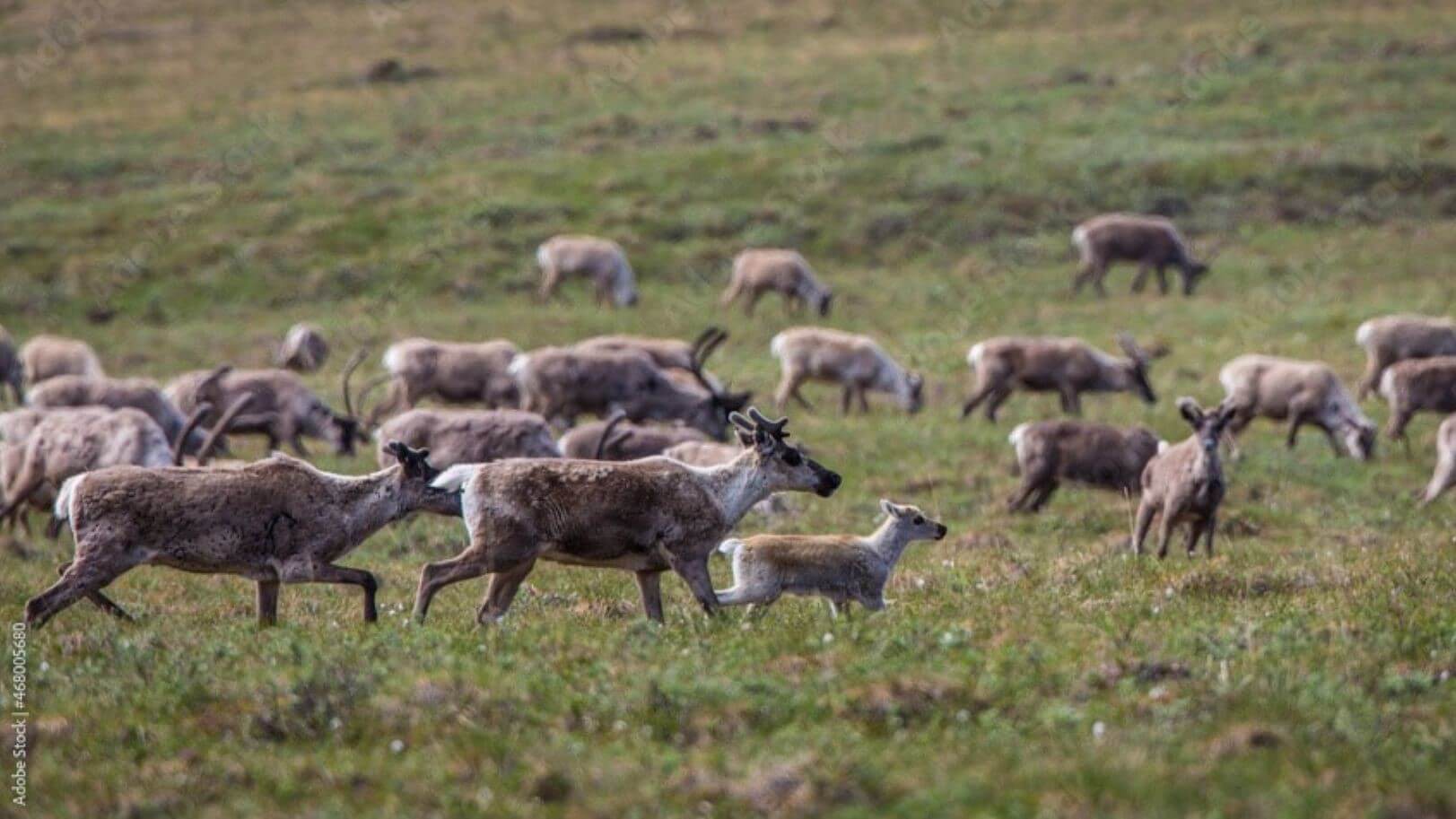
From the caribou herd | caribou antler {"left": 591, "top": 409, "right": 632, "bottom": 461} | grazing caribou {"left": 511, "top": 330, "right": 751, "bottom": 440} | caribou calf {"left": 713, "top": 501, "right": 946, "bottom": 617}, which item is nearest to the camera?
the caribou herd

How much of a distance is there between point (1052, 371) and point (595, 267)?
11000mm

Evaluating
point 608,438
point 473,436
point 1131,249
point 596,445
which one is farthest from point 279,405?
point 1131,249

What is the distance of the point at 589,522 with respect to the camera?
10.8 meters

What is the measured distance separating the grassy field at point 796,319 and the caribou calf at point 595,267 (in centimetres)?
67

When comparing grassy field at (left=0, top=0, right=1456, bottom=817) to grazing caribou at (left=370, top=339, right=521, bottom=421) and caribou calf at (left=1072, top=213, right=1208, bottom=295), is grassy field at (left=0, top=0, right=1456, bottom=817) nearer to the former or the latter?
caribou calf at (left=1072, top=213, right=1208, bottom=295)

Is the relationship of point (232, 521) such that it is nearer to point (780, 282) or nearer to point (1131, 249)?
point (780, 282)

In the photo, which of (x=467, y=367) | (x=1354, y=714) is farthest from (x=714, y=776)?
(x=467, y=367)

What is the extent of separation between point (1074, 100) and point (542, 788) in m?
40.2

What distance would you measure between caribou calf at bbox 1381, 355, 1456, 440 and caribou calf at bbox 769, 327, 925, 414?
6.51 m

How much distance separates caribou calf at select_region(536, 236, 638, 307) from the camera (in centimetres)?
3259

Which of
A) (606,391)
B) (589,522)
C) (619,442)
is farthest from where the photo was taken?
(606,391)

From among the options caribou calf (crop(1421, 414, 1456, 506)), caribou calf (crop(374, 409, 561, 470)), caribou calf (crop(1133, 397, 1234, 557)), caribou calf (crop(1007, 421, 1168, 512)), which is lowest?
caribou calf (crop(1421, 414, 1456, 506))

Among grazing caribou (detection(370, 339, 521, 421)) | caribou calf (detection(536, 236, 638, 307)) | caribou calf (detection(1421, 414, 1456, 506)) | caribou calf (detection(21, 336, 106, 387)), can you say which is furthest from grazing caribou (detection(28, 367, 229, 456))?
caribou calf (detection(1421, 414, 1456, 506))

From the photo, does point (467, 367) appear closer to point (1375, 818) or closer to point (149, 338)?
point (149, 338)
